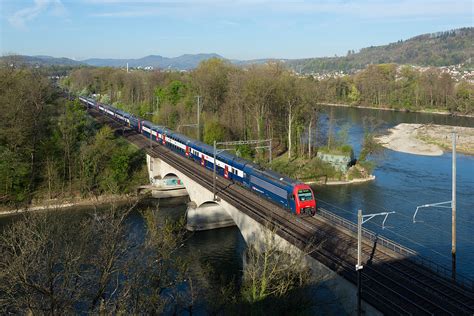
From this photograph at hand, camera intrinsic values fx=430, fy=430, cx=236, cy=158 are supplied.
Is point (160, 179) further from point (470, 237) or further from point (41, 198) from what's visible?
point (470, 237)

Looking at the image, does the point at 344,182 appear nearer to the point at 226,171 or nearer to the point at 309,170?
the point at 309,170

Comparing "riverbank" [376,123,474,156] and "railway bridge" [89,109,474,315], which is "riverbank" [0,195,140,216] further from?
"riverbank" [376,123,474,156]

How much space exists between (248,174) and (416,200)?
21807 mm

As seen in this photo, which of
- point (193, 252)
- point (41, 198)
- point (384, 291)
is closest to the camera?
point (384, 291)

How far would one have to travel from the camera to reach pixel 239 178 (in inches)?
1660

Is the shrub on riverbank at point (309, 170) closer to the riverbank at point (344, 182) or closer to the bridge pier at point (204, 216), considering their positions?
the riverbank at point (344, 182)

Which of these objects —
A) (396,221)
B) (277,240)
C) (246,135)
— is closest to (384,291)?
(277,240)

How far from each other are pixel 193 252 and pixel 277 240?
483 inches

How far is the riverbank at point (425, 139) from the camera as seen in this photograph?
3194 inches

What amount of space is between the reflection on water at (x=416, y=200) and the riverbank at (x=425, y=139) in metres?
4.18

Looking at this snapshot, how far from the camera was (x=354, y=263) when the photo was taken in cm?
2414

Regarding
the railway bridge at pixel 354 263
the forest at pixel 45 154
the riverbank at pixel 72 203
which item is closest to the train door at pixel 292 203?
the railway bridge at pixel 354 263

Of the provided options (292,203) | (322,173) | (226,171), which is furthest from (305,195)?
(322,173)

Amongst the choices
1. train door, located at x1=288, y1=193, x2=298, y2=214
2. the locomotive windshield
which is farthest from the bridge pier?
the locomotive windshield
